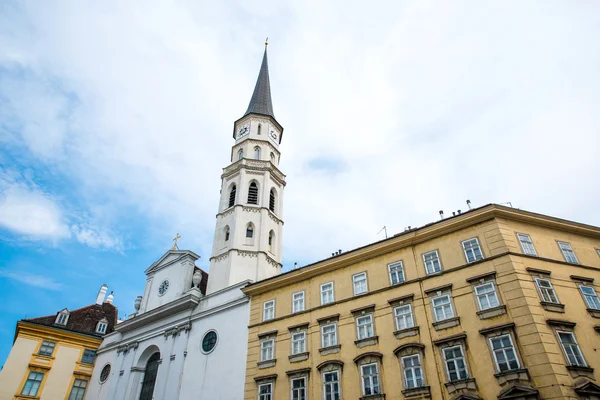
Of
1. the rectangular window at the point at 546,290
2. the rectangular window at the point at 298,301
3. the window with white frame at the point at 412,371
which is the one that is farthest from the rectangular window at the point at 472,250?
the rectangular window at the point at 298,301

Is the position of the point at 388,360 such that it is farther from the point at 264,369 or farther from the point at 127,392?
the point at 127,392

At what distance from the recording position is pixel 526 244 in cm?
2139

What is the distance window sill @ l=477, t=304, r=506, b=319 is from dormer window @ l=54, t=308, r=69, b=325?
119 feet

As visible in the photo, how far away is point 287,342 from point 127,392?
1612 cm

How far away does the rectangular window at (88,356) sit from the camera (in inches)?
1507

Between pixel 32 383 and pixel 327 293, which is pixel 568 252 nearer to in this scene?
pixel 327 293

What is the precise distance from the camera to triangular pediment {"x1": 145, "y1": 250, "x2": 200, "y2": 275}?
118 ft

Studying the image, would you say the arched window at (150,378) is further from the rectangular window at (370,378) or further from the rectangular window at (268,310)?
the rectangular window at (370,378)

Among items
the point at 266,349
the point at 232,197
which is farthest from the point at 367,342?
the point at 232,197

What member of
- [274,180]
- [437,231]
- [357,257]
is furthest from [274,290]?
[274,180]

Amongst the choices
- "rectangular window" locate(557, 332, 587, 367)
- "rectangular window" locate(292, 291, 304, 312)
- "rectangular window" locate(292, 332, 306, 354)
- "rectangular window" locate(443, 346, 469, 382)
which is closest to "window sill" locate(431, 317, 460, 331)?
"rectangular window" locate(443, 346, 469, 382)

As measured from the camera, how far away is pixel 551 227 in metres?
23.0

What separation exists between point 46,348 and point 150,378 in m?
11.2

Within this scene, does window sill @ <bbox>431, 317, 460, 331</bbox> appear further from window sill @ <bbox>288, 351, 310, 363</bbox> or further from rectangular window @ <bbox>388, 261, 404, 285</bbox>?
window sill @ <bbox>288, 351, 310, 363</bbox>
